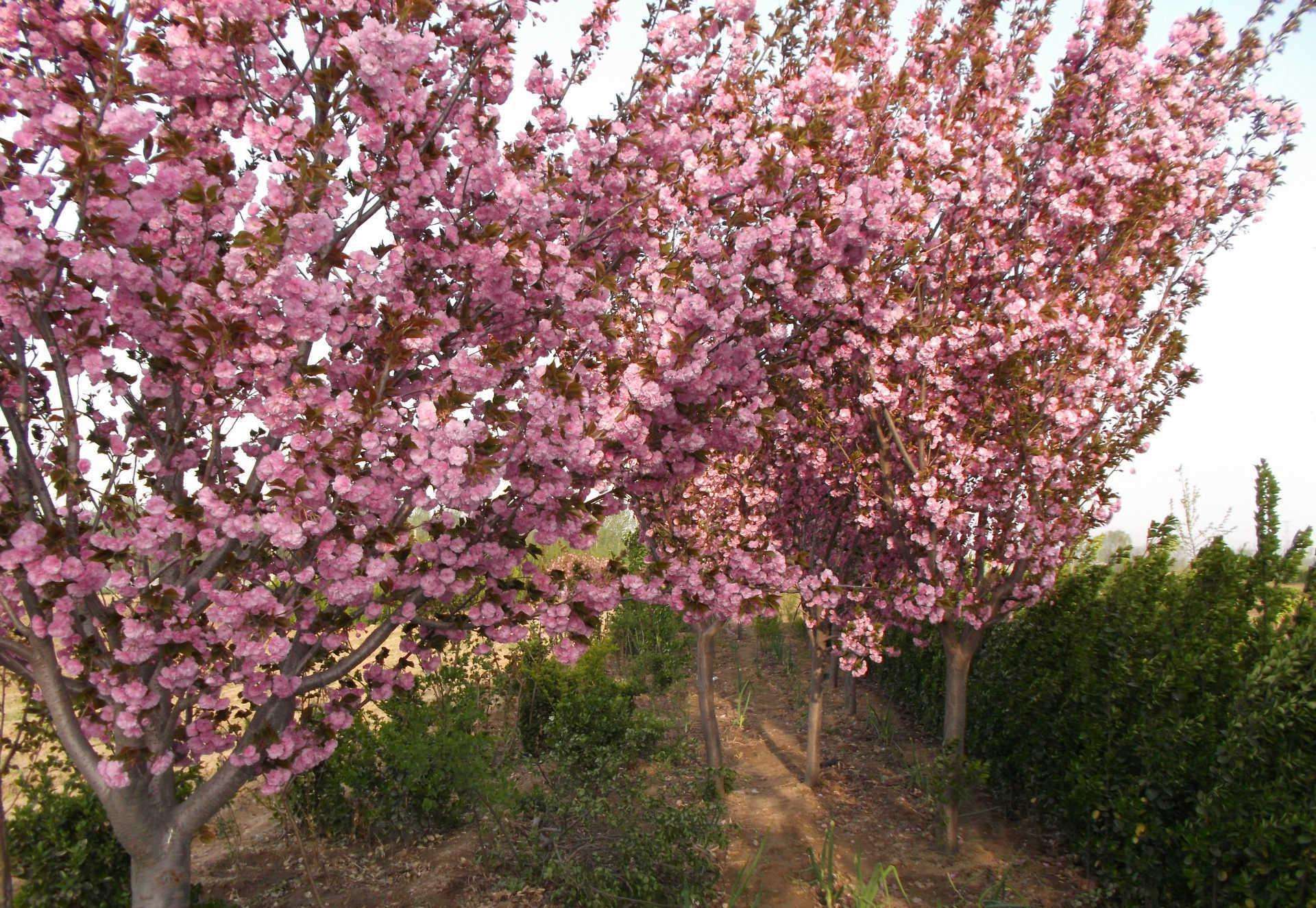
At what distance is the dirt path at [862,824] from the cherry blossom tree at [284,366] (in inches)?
124

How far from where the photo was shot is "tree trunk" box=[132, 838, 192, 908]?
3551 millimetres

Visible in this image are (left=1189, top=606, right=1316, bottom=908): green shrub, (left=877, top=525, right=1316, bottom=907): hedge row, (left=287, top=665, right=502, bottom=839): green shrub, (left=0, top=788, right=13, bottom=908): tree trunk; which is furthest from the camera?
(left=287, top=665, right=502, bottom=839): green shrub

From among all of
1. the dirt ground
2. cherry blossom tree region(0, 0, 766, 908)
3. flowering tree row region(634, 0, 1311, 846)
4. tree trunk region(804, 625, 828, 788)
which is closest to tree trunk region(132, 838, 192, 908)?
cherry blossom tree region(0, 0, 766, 908)

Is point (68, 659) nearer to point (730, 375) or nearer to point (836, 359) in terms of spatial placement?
point (730, 375)

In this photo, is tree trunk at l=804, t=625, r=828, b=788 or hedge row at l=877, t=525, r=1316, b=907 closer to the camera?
hedge row at l=877, t=525, r=1316, b=907

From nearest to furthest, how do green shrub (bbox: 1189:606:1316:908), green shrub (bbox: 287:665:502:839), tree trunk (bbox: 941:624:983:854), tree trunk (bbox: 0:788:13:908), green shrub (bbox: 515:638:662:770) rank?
tree trunk (bbox: 0:788:13:908), green shrub (bbox: 1189:606:1316:908), green shrub (bbox: 287:665:502:839), tree trunk (bbox: 941:624:983:854), green shrub (bbox: 515:638:662:770)

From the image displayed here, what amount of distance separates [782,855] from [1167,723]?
2.74m

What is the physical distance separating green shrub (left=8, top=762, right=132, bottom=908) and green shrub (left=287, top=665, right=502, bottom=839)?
1408 millimetres

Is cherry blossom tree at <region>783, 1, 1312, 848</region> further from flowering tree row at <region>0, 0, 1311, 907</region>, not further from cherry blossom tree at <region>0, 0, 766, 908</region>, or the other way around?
cherry blossom tree at <region>0, 0, 766, 908</region>

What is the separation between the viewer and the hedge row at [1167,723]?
4066 mm

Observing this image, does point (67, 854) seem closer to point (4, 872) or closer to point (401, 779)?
point (4, 872)

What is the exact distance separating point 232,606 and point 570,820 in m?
3.06

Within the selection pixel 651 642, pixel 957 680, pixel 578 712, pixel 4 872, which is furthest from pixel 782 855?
pixel 651 642

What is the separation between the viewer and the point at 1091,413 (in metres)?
5.48
